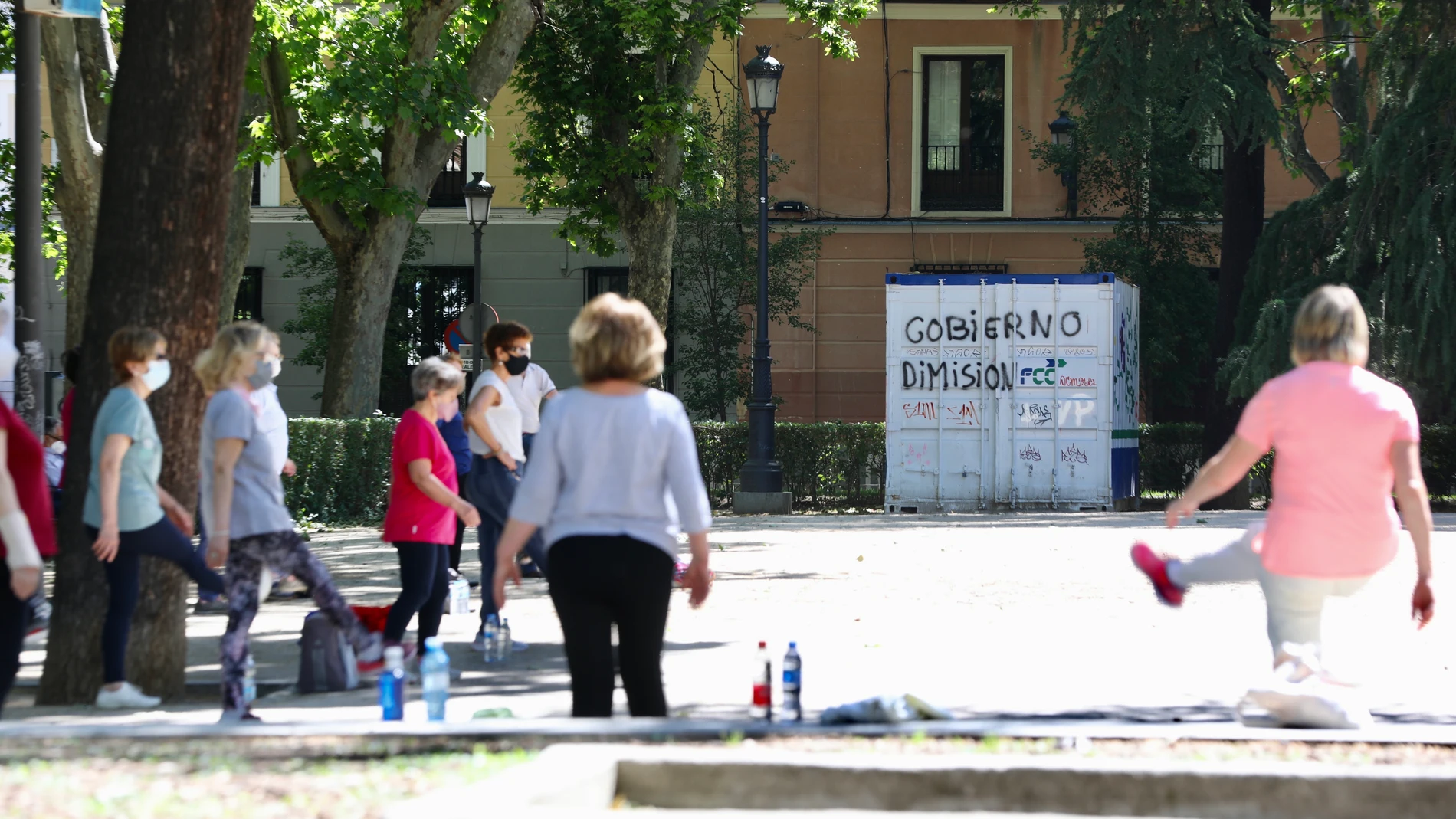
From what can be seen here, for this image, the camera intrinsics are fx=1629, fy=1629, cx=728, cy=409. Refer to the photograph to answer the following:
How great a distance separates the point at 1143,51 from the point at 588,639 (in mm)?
17443

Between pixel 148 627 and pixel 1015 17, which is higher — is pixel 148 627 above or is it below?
below

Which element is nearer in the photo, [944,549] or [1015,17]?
[944,549]

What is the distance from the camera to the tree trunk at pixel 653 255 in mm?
19328

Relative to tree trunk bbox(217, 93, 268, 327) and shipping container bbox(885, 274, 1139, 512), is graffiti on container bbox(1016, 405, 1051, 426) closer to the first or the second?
shipping container bbox(885, 274, 1139, 512)

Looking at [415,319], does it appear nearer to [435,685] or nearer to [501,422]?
[501,422]

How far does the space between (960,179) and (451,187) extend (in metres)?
9.87

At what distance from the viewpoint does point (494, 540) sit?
28.5 ft

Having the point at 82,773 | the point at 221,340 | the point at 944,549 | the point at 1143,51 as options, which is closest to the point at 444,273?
the point at 1143,51

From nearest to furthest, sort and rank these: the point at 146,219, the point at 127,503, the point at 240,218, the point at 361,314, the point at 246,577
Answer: the point at 246,577, the point at 127,503, the point at 146,219, the point at 240,218, the point at 361,314

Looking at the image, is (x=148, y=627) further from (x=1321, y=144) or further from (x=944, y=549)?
(x=1321, y=144)

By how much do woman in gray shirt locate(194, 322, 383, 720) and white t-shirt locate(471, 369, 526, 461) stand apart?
2008mm

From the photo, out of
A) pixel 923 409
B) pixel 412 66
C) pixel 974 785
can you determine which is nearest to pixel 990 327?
pixel 923 409

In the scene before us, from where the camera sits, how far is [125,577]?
6.69 m

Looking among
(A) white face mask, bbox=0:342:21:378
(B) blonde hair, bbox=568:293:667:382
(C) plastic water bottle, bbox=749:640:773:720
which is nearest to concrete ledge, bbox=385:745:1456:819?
(B) blonde hair, bbox=568:293:667:382
